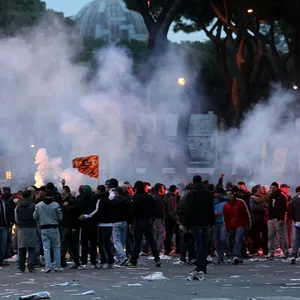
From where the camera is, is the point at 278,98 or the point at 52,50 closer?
the point at 278,98

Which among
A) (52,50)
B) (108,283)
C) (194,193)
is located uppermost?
(52,50)

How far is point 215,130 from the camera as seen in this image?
5125 centimetres

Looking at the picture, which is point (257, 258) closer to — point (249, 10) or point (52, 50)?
point (249, 10)

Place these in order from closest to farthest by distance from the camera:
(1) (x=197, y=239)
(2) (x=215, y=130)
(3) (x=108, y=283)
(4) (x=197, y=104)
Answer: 1. (3) (x=108, y=283)
2. (1) (x=197, y=239)
3. (2) (x=215, y=130)
4. (4) (x=197, y=104)

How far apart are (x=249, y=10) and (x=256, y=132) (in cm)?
514

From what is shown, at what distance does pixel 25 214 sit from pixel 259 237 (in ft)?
19.8

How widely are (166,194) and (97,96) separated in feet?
91.0

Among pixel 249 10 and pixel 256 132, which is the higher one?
pixel 249 10

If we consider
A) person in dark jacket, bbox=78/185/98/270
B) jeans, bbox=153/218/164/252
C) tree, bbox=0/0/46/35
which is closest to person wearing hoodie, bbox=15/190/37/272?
person in dark jacket, bbox=78/185/98/270

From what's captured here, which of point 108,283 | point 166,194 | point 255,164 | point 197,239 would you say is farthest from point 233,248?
point 255,164

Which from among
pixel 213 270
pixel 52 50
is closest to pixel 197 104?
pixel 52 50

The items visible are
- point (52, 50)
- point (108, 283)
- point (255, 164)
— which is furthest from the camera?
point (52, 50)

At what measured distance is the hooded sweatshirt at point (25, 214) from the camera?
2017 centimetres

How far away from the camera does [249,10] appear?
4847 cm
